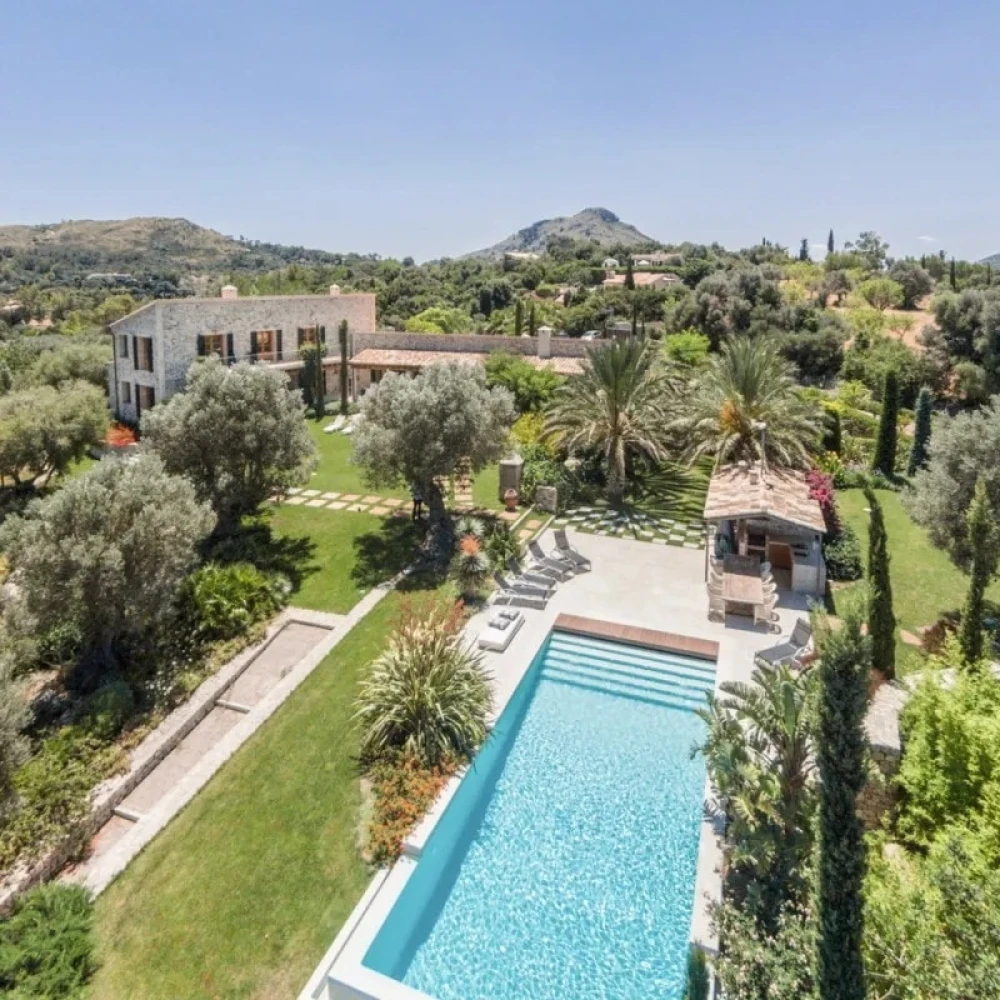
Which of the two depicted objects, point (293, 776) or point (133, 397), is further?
point (133, 397)

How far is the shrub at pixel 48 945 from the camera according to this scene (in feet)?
25.2

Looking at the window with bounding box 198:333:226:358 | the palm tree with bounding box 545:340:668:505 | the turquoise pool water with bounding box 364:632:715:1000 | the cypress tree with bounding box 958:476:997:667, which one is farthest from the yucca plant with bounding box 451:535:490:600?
the window with bounding box 198:333:226:358

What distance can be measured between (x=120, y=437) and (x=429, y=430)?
2148 cm

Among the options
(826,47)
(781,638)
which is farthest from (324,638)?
(826,47)

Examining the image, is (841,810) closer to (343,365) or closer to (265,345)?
(343,365)

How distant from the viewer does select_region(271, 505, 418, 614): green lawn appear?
17.8 meters

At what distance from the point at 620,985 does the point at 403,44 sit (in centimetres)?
2432

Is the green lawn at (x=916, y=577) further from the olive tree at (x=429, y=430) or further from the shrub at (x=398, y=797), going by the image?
the olive tree at (x=429, y=430)

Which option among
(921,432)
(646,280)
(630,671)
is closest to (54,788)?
(630,671)

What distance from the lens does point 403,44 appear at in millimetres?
20125

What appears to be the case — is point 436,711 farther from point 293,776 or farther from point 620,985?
point 620,985

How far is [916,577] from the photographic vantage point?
18.3 m

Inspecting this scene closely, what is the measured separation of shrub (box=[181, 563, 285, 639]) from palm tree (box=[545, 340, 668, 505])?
485 inches

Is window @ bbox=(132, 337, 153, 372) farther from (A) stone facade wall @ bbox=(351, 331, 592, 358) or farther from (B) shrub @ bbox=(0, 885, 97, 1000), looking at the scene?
(B) shrub @ bbox=(0, 885, 97, 1000)
